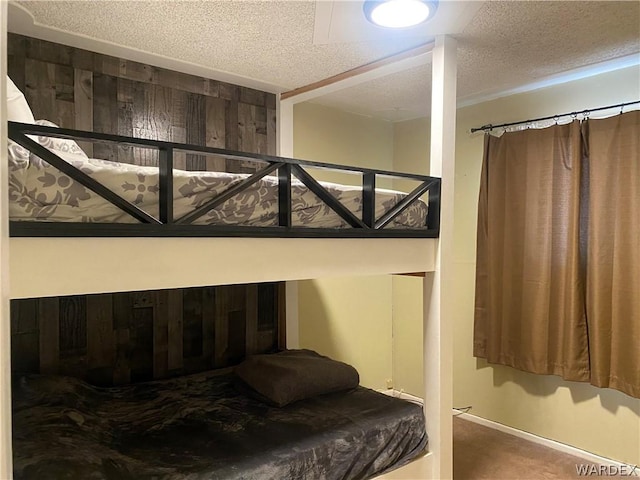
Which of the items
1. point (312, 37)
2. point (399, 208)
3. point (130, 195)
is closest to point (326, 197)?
point (399, 208)

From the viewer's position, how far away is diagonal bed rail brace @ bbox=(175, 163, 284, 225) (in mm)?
1458

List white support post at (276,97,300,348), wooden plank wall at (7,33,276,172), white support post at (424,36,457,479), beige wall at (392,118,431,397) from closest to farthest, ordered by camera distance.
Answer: white support post at (424,36,457,479), wooden plank wall at (7,33,276,172), white support post at (276,97,300,348), beige wall at (392,118,431,397)

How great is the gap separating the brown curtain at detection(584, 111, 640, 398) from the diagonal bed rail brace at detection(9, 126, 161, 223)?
8.10 ft

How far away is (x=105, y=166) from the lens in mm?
1350

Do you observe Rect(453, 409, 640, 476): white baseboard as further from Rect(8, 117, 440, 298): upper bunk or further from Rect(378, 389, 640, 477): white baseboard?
Rect(8, 117, 440, 298): upper bunk

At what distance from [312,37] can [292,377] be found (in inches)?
66.7

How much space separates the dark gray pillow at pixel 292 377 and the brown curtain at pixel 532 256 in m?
1.17

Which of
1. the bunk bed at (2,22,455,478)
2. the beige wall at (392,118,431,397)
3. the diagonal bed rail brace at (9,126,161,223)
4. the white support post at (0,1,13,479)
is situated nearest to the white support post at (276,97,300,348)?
the bunk bed at (2,22,455,478)

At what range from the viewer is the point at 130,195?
139 centimetres

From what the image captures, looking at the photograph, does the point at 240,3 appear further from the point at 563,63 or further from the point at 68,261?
the point at 563,63

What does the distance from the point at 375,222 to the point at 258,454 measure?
103 centimetres

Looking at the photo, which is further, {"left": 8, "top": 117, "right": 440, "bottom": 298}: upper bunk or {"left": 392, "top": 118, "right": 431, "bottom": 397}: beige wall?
{"left": 392, "top": 118, "right": 431, "bottom": 397}: beige wall

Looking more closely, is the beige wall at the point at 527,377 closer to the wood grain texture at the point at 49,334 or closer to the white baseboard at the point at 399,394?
the white baseboard at the point at 399,394

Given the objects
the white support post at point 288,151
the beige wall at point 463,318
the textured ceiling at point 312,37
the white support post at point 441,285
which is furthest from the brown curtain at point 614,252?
the white support post at point 288,151
